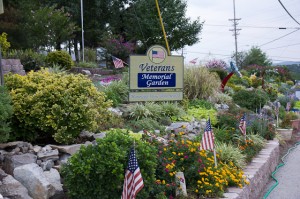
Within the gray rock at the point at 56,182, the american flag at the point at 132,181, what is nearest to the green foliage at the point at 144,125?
the gray rock at the point at 56,182

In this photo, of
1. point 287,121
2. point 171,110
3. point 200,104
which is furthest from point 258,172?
point 287,121

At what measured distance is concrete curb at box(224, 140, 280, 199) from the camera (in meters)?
6.52

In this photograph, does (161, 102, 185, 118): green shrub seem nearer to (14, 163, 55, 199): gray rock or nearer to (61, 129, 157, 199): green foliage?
(61, 129, 157, 199): green foliage

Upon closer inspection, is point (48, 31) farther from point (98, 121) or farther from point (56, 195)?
point (56, 195)

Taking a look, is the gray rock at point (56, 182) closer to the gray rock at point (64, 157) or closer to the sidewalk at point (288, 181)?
the gray rock at point (64, 157)

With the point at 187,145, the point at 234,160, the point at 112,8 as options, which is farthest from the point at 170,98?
the point at 112,8

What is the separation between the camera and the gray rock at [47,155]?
5980 mm

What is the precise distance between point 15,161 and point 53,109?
1.26 metres

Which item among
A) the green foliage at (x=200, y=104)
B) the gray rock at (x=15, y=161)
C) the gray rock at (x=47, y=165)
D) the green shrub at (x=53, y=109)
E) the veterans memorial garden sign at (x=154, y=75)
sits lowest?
the gray rock at (x=47, y=165)

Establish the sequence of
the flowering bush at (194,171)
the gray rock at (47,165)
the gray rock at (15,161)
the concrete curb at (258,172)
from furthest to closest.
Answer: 1. the concrete curb at (258,172)
2. the flowering bush at (194,171)
3. the gray rock at (47,165)
4. the gray rock at (15,161)

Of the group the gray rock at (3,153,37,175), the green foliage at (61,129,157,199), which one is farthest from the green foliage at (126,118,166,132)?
the green foliage at (61,129,157,199)

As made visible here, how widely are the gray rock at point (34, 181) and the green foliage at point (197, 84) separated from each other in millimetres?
7907

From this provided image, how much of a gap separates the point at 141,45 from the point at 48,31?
8900 mm

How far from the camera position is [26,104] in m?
6.82
